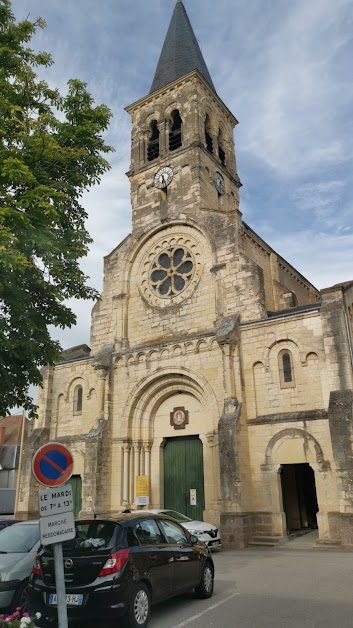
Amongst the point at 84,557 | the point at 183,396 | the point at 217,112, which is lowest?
the point at 84,557

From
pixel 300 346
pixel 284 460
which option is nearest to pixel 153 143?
pixel 300 346

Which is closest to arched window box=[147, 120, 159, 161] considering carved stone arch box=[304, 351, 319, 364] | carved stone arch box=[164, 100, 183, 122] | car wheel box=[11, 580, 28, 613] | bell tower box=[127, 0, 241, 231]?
bell tower box=[127, 0, 241, 231]

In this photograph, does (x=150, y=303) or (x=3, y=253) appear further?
(x=150, y=303)

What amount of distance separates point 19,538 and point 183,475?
1092cm

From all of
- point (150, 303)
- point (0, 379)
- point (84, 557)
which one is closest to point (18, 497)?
point (150, 303)

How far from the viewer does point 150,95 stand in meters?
26.1

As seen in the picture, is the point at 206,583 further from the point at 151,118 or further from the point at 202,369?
the point at 151,118

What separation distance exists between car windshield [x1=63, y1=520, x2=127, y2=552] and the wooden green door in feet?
38.1

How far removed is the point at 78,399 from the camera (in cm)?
2222

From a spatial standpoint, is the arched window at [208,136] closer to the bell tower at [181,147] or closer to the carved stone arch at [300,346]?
the bell tower at [181,147]

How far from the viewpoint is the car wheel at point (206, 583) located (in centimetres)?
825

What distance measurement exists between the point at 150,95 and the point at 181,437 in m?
18.1

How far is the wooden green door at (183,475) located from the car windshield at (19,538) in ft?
33.0

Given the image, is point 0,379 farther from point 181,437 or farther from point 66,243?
point 181,437
